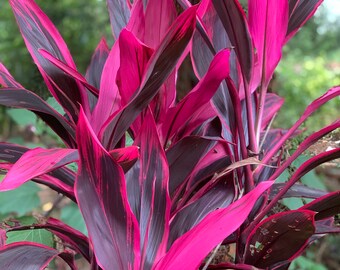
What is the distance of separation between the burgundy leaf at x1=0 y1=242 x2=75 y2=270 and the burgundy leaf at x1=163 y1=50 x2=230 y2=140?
0.21 meters

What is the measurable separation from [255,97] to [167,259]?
13.2 inches

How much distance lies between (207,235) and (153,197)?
87 millimetres

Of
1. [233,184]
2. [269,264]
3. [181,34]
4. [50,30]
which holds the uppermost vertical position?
[50,30]

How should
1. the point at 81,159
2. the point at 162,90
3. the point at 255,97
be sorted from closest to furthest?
1. the point at 81,159
2. the point at 162,90
3. the point at 255,97

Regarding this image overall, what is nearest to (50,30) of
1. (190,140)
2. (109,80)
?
(109,80)

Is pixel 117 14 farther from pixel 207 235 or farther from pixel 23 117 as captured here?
pixel 23 117

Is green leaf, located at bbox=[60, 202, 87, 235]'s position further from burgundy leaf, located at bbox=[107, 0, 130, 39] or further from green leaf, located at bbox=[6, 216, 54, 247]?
burgundy leaf, located at bbox=[107, 0, 130, 39]

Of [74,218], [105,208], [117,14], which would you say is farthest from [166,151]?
[74,218]

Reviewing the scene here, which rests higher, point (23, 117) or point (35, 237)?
point (23, 117)

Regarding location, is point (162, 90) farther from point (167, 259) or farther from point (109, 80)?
point (167, 259)

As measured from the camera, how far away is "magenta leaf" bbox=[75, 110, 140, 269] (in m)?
0.47

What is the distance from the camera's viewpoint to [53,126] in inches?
25.5

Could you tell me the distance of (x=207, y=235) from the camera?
1.56 ft

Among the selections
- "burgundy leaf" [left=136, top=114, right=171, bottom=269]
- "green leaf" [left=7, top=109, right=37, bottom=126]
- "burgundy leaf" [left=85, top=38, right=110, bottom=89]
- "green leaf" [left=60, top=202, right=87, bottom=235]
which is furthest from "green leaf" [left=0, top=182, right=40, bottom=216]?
"burgundy leaf" [left=136, top=114, right=171, bottom=269]
